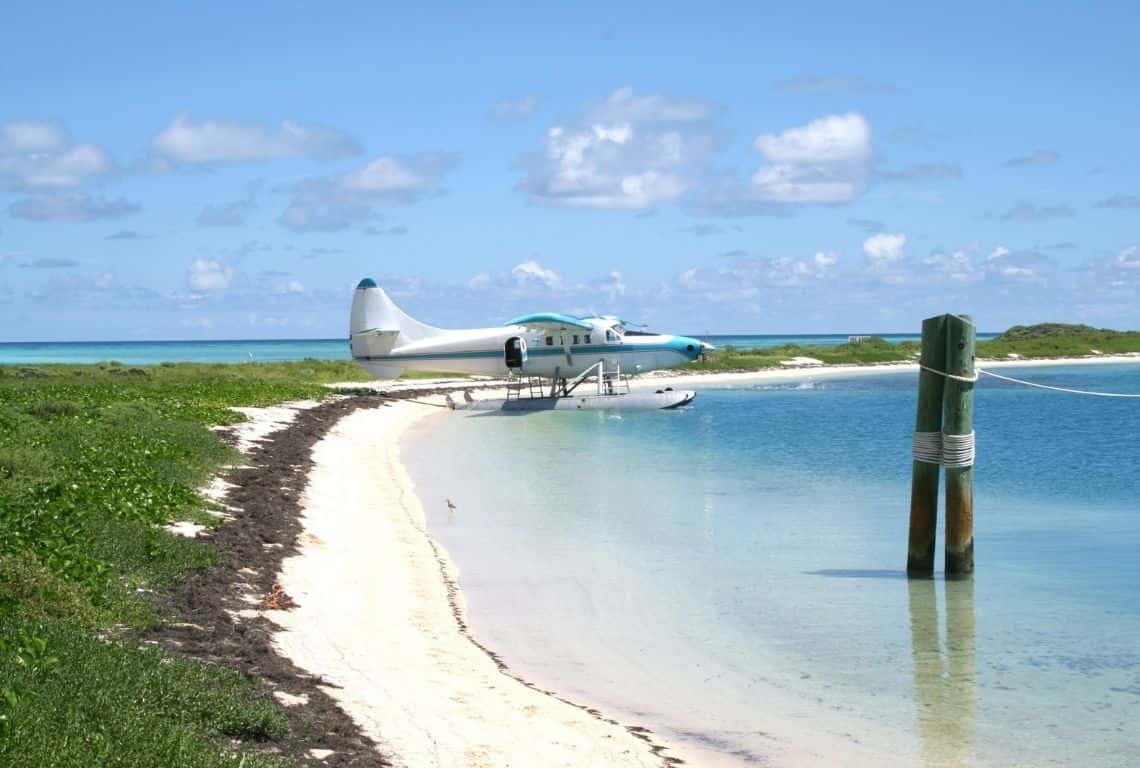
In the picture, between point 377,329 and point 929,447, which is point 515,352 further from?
point 929,447

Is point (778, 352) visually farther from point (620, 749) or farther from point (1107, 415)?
point (620, 749)

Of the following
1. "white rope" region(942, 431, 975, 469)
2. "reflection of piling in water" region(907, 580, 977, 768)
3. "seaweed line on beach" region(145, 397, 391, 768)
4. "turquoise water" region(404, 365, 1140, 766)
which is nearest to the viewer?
"seaweed line on beach" region(145, 397, 391, 768)

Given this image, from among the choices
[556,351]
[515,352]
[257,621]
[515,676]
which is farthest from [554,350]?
[515,676]

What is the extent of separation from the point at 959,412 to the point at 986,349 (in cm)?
9554

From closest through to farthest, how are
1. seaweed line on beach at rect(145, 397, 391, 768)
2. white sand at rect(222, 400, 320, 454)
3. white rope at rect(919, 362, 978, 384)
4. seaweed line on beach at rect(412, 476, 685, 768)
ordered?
1. seaweed line on beach at rect(145, 397, 391, 768)
2. seaweed line on beach at rect(412, 476, 685, 768)
3. white rope at rect(919, 362, 978, 384)
4. white sand at rect(222, 400, 320, 454)

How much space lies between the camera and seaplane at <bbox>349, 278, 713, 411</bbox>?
39.4 metres

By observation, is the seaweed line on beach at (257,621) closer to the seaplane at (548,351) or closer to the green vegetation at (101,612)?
Answer: the green vegetation at (101,612)

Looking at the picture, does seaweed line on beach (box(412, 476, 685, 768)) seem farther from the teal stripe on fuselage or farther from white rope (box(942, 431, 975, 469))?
the teal stripe on fuselage

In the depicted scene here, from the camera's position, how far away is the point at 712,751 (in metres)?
7.46

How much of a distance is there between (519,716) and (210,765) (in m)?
2.76

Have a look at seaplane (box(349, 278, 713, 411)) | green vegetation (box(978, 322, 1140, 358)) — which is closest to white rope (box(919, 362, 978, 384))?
seaplane (box(349, 278, 713, 411))

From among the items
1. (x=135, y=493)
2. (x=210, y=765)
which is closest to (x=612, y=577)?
(x=135, y=493)

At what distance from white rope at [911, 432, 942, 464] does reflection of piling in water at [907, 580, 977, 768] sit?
1365 mm

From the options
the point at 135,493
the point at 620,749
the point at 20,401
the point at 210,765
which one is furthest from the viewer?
the point at 20,401
